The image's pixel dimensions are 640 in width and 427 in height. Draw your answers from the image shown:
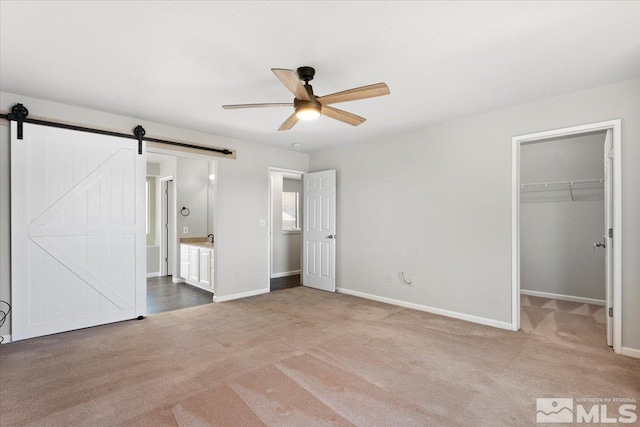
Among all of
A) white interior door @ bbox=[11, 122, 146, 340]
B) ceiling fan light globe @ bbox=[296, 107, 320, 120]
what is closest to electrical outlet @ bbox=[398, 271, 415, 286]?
ceiling fan light globe @ bbox=[296, 107, 320, 120]

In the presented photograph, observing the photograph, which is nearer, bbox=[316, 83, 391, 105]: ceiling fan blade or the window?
bbox=[316, 83, 391, 105]: ceiling fan blade

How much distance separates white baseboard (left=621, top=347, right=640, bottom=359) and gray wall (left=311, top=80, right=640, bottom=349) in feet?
0.12

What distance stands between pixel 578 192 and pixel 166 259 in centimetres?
770

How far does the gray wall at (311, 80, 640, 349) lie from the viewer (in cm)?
297

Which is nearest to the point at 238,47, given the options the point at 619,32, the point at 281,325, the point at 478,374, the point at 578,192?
the point at 619,32

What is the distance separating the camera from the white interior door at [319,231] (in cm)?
556

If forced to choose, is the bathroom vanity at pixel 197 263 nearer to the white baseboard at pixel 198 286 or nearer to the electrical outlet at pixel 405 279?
the white baseboard at pixel 198 286

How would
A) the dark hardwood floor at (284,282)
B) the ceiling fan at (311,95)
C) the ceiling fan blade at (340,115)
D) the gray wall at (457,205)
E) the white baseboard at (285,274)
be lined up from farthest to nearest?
1. the white baseboard at (285,274)
2. the dark hardwood floor at (284,282)
3. the gray wall at (457,205)
4. the ceiling fan blade at (340,115)
5. the ceiling fan at (311,95)

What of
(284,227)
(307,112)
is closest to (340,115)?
(307,112)

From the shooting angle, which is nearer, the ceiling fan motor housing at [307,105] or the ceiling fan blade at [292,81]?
the ceiling fan blade at [292,81]

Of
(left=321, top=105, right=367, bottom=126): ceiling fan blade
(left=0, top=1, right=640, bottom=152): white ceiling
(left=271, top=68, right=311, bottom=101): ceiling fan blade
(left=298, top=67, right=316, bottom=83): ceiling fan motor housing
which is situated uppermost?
(left=0, top=1, right=640, bottom=152): white ceiling

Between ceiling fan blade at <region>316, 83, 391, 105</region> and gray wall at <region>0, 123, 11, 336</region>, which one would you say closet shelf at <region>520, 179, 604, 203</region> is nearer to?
ceiling fan blade at <region>316, 83, 391, 105</region>

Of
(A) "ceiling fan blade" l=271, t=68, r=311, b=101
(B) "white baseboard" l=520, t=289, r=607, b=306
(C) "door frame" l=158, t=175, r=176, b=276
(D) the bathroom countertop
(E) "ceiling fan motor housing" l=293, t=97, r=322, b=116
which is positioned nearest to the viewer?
(A) "ceiling fan blade" l=271, t=68, r=311, b=101

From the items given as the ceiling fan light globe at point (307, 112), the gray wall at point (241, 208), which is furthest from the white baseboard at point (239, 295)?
the ceiling fan light globe at point (307, 112)
